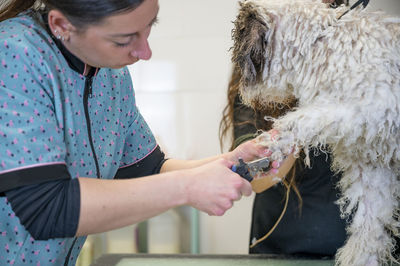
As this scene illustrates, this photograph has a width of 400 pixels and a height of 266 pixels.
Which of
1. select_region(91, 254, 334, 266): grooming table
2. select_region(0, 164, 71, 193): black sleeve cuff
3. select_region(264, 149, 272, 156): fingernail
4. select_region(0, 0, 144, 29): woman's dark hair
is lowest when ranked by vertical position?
select_region(91, 254, 334, 266): grooming table

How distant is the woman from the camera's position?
0.71 metres

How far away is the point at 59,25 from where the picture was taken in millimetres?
800

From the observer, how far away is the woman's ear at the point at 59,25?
779 millimetres

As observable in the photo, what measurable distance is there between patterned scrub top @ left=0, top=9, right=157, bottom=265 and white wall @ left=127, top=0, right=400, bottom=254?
3.96 ft

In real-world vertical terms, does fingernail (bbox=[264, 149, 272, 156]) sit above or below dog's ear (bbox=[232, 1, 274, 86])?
below

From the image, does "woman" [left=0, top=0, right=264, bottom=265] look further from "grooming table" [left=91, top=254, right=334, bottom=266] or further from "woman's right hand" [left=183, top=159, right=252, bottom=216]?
"grooming table" [left=91, top=254, right=334, bottom=266]

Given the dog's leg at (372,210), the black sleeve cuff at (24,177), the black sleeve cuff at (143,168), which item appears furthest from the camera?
the black sleeve cuff at (143,168)

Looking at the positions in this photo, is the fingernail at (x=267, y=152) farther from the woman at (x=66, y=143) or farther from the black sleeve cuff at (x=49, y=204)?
the black sleeve cuff at (x=49, y=204)

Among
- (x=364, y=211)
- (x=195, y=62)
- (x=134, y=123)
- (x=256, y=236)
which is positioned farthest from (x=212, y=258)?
(x=195, y=62)

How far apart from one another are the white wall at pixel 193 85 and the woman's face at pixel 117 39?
1.39 meters

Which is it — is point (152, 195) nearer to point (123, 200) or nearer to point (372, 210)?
point (123, 200)

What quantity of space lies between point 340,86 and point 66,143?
0.48 meters

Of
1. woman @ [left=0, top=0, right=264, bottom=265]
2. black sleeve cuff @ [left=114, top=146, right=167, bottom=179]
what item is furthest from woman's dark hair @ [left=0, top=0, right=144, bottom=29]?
black sleeve cuff @ [left=114, top=146, right=167, bottom=179]

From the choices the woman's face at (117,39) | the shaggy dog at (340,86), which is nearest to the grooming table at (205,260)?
the shaggy dog at (340,86)
